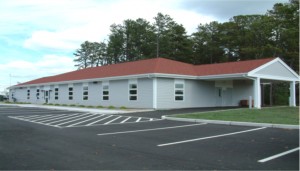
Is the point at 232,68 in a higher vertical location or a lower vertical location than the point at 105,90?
higher

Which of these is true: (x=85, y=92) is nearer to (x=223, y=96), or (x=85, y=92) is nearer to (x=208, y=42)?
(x=223, y=96)

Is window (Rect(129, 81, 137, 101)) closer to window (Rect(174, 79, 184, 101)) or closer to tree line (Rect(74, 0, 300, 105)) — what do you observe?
window (Rect(174, 79, 184, 101))

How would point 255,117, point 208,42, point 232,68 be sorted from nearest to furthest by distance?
point 255,117 → point 232,68 → point 208,42

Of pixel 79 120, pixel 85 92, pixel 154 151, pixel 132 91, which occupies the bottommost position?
pixel 79 120

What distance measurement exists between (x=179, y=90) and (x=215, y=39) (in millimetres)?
29695

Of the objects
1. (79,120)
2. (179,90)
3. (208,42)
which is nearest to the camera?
(79,120)

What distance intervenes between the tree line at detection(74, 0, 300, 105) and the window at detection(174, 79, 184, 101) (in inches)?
813

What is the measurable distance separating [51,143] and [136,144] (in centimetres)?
265

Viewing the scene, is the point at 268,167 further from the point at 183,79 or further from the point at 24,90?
the point at 24,90

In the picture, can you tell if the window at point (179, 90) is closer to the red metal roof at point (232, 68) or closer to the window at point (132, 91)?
the red metal roof at point (232, 68)

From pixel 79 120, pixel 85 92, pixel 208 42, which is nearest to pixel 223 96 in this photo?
pixel 85 92

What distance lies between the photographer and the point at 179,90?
72.6ft

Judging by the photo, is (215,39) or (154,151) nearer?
(154,151)

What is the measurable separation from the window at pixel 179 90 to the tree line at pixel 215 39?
2065 cm
